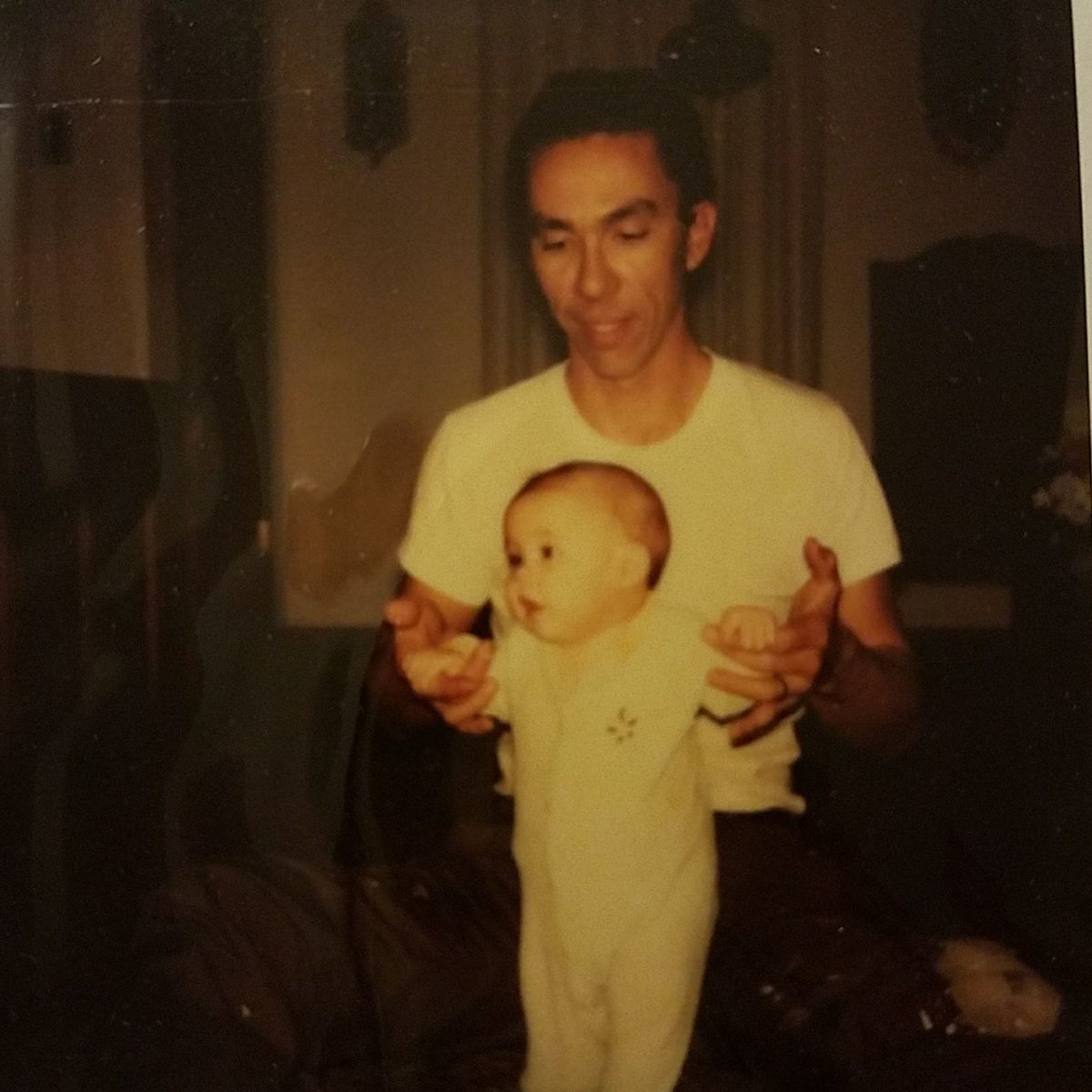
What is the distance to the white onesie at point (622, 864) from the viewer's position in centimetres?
91

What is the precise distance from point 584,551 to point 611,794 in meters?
0.17

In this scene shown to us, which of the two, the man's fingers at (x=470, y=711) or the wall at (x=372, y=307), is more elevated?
the wall at (x=372, y=307)

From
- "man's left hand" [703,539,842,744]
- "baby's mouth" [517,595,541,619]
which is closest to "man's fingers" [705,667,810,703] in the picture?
"man's left hand" [703,539,842,744]

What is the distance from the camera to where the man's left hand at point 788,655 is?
0.92m

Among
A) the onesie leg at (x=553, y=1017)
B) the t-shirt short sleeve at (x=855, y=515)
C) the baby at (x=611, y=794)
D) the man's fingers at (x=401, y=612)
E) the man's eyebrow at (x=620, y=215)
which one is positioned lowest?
the onesie leg at (x=553, y=1017)

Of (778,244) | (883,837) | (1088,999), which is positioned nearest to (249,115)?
(778,244)

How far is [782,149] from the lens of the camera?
0.95 m

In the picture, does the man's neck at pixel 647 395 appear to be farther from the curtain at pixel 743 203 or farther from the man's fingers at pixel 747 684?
the man's fingers at pixel 747 684

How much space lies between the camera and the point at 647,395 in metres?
0.94

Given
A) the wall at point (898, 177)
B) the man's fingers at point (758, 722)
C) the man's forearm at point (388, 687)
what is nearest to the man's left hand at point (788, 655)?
the man's fingers at point (758, 722)

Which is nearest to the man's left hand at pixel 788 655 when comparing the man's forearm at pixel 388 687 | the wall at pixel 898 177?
the wall at pixel 898 177

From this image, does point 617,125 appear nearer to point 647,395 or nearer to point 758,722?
point 647,395

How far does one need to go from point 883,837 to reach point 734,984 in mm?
149

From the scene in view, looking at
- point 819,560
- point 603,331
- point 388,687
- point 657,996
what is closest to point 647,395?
point 603,331
